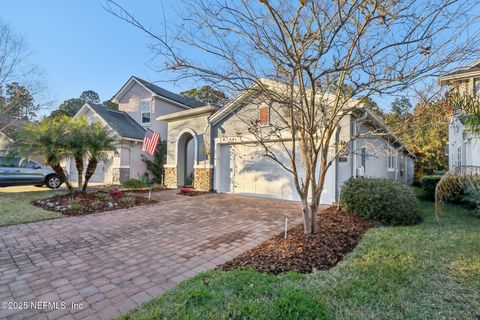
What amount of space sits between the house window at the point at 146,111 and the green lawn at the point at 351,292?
17192mm

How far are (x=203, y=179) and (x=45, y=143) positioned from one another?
22.1 ft

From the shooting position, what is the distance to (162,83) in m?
4.20

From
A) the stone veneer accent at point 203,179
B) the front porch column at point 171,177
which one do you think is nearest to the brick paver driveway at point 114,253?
the stone veneer accent at point 203,179

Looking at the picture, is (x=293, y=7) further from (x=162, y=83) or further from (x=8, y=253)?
(x=8, y=253)

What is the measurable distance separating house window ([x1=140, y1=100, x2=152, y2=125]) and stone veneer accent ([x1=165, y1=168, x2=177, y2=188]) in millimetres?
5974

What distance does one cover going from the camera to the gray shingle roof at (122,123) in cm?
1638

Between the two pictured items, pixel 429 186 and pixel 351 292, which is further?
pixel 429 186

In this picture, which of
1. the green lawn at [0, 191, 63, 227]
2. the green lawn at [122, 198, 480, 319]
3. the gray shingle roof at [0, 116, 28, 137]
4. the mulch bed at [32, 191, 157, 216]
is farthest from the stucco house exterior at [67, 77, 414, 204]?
the gray shingle roof at [0, 116, 28, 137]

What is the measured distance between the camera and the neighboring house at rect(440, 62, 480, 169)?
462 centimetres

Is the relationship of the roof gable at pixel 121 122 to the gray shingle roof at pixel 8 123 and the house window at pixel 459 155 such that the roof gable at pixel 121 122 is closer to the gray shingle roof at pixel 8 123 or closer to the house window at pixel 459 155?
the gray shingle roof at pixel 8 123

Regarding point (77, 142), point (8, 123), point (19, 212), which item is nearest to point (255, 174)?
point (77, 142)

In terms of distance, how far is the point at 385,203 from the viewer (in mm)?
6621

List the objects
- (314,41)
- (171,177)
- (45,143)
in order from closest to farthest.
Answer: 1. (314,41)
2. (45,143)
3. (171,177)

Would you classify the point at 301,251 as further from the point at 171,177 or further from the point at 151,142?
the point at 171,177
